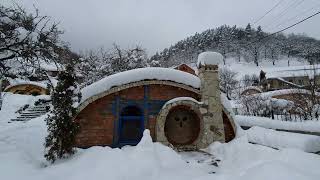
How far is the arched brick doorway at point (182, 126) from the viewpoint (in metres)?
12.5

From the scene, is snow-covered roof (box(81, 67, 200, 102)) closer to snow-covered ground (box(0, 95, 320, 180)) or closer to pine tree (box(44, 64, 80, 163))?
pine tree (box(44, 64, 80, 163))

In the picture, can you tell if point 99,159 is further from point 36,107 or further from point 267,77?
point 267,77

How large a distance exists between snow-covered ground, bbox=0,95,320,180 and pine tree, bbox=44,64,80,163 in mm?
418

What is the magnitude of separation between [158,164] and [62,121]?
374cm

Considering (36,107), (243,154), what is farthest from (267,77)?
(243,154)

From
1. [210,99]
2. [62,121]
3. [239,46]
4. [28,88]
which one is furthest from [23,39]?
[239,46]

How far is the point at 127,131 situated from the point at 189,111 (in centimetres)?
319

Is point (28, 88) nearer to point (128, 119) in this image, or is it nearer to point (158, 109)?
point (128, 119)

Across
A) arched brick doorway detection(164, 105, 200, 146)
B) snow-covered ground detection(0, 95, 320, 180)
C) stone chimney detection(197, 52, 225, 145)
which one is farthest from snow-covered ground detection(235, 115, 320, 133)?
arched brick doorway detection(164, 105, 200, 146)

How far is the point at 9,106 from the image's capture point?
21734 millimetres

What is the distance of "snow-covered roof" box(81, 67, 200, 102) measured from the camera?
11281 millimetres

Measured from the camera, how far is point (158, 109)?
39.8 ft

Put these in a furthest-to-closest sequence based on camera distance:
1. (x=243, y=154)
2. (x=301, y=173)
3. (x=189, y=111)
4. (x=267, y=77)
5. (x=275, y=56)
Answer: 1. (x=275, y=56)
2. (x=267, y=77)
3. (x=189, y=111)
4. (x=243, y=154)
5. (x=301, y=173)

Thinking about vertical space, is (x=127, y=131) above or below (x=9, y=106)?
below
